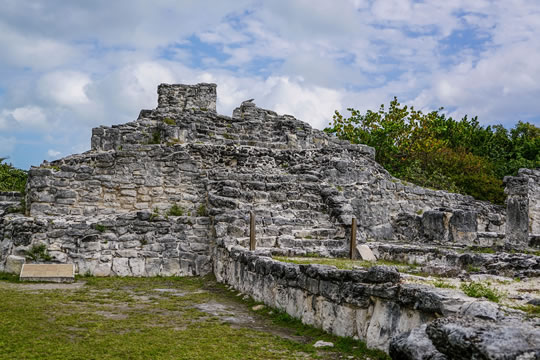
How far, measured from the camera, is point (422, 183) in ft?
76.0

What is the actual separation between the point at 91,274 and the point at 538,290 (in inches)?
338

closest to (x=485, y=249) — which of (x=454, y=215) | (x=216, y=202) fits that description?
(x=454, y=215)

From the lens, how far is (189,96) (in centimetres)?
1825

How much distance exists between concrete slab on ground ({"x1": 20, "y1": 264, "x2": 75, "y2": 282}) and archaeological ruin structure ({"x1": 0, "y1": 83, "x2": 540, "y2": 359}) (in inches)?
23.1

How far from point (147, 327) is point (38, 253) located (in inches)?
215

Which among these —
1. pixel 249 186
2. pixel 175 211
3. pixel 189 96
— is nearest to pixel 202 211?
pixel 175 211

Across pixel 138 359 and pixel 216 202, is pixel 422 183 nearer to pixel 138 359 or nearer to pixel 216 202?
pixel 216 202

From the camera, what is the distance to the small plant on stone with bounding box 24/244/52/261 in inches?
436

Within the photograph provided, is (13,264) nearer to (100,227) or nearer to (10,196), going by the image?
(100,227)

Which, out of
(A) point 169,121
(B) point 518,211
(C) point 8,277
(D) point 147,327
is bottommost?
(D) point 147,327

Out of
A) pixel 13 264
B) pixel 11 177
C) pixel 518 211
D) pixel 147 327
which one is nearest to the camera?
pixel 147 327

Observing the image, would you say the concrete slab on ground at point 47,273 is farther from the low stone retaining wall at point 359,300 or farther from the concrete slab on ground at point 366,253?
the concrete slab on ground at point 366,253

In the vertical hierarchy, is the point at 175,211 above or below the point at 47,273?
above

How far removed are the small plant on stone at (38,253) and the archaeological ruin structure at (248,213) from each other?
0.09 metres
